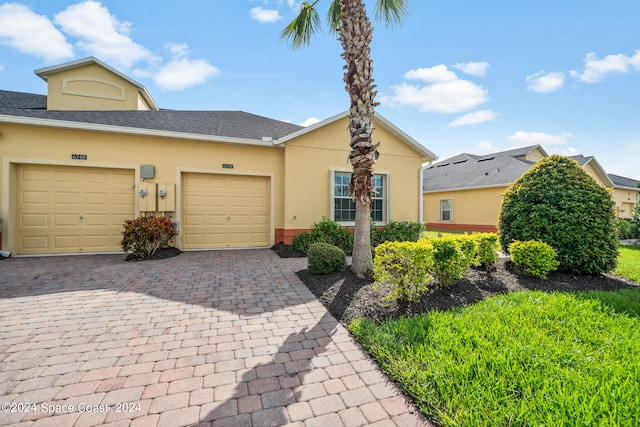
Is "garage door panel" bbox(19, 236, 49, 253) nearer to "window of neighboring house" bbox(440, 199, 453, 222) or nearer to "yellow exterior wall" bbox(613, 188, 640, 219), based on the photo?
"window of neighboring house" bbox(440, 199, 453, 222)

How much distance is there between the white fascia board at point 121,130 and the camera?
22.5 ft

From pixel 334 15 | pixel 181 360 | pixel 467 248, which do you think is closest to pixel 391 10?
pixel 334 15

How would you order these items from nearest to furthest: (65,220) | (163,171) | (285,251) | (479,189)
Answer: (65,220) < (163,171) < (285,251) < (479,189)

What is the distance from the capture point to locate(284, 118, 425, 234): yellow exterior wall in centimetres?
877

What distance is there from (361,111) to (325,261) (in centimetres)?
313

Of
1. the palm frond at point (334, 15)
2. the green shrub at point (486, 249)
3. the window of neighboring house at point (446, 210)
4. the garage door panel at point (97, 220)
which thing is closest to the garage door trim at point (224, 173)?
the garage door panel at point (97, 220)

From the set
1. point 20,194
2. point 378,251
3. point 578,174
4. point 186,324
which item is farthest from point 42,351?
point 578,174

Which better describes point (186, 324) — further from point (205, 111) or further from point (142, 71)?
point (142, 71)

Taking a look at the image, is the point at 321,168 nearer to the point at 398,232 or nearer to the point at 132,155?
the point at 398,232

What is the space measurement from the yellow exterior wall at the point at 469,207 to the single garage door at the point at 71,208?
1631 cm

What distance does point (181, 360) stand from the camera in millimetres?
2518

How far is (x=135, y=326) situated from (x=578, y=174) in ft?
28.2

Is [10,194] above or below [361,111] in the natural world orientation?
below

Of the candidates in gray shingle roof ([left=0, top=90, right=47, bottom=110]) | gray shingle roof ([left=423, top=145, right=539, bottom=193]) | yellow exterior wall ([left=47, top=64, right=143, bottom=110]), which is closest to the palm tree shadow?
yellow exterior wall ([left=47, top=64, right=143, bottom=110])
